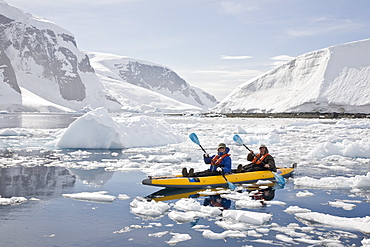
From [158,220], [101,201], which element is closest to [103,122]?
[101,201]

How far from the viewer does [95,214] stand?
24.6 ft

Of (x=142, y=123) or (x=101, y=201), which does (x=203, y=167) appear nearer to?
(x=101, y=201)

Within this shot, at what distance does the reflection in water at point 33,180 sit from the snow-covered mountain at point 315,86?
69311 mm

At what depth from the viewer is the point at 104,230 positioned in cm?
655

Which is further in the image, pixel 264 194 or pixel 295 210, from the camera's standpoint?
pixel 264 194

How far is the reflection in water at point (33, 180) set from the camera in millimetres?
9383

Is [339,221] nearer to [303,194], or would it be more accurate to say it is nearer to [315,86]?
[303,194]

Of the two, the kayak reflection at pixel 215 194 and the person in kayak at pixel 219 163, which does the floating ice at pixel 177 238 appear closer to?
the kayak reflection at pixel 215 194

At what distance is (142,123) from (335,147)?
35.4 feet

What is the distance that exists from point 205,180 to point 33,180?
486cm

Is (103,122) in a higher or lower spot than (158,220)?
higher

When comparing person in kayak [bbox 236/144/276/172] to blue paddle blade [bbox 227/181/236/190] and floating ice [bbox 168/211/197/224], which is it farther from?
floating ice [bbox 168/211/197/224]

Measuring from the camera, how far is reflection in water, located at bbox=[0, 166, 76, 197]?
369 inches

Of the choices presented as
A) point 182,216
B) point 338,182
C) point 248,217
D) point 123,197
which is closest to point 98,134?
point 123,197
